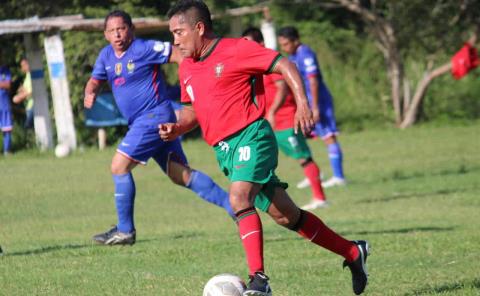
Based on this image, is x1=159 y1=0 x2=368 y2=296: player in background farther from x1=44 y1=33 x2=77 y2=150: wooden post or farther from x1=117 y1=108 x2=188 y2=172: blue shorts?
x1=44 y1=33 x2=77 y2=150: wooden post

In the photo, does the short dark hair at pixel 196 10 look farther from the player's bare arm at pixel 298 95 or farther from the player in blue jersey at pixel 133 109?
the player in blue jersey at pixel 133 109

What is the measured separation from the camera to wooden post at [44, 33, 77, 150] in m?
22.9

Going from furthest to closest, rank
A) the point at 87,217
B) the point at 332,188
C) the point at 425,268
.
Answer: the point at 332,188 < the point at 87,217 < the point at 425,268

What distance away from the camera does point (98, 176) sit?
1855 cm

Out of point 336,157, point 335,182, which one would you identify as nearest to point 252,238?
point 336,157

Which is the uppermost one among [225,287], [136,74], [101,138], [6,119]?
[136,74]

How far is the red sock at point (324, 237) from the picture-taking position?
702cm

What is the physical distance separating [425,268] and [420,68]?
23427 mm

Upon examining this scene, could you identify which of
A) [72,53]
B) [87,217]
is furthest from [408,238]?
[72,53]

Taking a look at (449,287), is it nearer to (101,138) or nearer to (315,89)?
(315,89)

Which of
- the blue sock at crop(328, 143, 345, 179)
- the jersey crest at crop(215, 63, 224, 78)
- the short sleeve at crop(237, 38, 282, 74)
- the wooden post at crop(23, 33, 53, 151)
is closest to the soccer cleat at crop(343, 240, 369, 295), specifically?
the short sleeve at crop(237, 38, 282, 74)

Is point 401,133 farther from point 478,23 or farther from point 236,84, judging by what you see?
point 236,84

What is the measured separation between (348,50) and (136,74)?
22239 millimetres

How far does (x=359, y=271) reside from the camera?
6.98 meters
